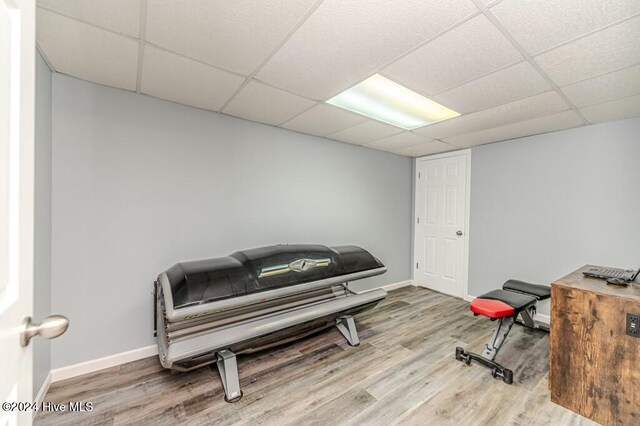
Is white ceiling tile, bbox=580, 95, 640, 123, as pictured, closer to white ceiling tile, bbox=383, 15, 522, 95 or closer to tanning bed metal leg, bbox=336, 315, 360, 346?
white ceiling tile, bbox=383, 15, 522, 95

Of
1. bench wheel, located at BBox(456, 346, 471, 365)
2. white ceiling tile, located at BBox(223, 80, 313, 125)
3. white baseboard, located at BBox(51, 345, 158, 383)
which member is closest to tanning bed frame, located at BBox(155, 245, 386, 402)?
white baseboard, located at BBox(51, 345, 158, 383)

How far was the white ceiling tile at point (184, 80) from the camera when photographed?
177 cm

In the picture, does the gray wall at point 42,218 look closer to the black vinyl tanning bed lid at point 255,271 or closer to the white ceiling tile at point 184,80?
the white ceiling tile at point 184,80

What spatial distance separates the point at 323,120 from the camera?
9.27 feet

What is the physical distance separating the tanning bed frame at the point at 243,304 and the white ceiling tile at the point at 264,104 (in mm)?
1356

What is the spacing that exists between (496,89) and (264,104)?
1963 millimetres

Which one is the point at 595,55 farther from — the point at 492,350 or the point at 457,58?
the point at 492,350

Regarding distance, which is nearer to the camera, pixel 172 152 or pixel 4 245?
pixel 4 245

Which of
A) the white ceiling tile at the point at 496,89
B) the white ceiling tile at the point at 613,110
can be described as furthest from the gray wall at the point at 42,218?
the white ceiling tile at the point at 613,110

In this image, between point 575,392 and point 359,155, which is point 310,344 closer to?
point 575,392

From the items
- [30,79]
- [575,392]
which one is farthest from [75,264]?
[575,392]

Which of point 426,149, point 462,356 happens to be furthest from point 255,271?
point 426,149

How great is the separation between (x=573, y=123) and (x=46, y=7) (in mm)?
4366

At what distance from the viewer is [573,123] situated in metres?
2.77
